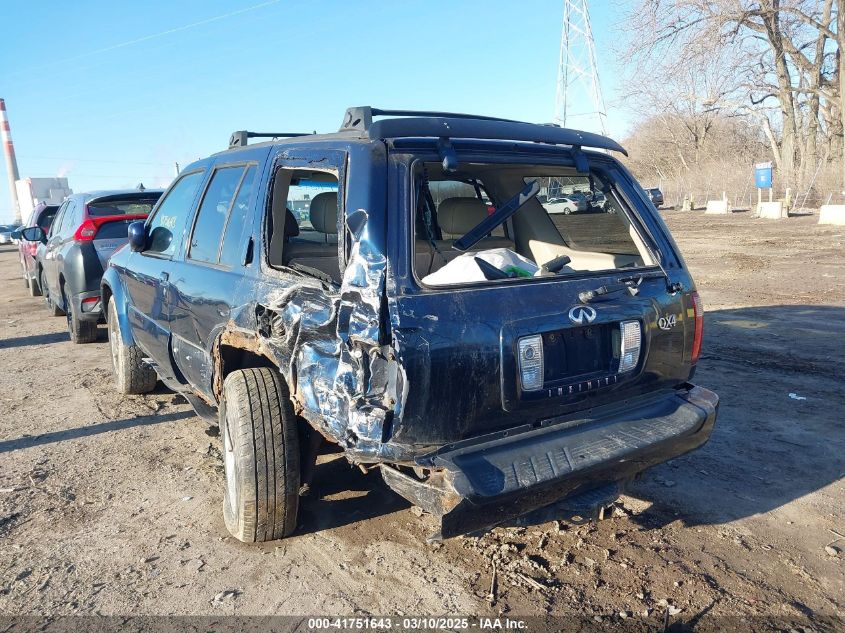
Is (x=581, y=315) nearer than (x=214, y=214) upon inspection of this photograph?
Yes

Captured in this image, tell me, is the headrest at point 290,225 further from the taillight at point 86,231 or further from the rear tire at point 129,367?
the taillight at point 86,231

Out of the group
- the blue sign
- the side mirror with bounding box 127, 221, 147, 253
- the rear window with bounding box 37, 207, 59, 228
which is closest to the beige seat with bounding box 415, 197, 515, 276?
the side mirror with bounding box 127, 221, 147, 253

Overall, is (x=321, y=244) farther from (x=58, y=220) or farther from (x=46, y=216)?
(x=46, y=216)

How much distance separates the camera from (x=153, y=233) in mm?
5000

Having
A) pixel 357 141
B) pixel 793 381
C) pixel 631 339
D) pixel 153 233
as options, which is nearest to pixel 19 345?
pixel 153 233

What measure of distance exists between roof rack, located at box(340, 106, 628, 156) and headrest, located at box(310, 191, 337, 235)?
0.61 metres

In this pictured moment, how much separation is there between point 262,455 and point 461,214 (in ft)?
5.98

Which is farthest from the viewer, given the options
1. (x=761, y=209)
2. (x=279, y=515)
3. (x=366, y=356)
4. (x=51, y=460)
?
(x=761, y=209)

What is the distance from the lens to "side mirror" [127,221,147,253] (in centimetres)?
482

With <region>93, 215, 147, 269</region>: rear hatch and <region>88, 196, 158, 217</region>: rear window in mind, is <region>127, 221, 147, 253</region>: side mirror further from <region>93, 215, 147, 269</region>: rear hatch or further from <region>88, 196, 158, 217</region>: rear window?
<region>88, 196, 158, 217</region>: rear window

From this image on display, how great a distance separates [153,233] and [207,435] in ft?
5.21

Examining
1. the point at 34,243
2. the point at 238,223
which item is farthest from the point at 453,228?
the point at 34,243

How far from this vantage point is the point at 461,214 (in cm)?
394

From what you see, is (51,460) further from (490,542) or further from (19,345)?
(19,345)
